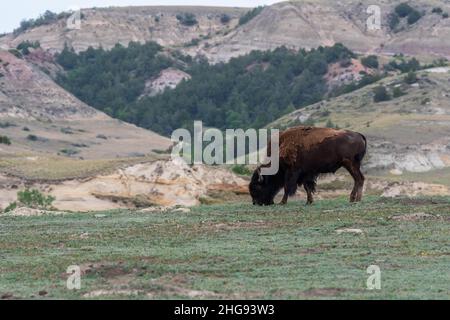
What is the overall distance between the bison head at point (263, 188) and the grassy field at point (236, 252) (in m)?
0.84

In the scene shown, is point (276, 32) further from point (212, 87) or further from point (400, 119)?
point (400, 119)

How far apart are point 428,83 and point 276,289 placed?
69.1 metres

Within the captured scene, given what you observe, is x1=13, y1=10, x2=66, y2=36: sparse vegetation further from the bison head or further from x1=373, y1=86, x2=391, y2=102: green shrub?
the bison head

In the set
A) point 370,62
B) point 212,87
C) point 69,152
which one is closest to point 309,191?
point 69,152

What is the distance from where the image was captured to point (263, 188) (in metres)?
26.7

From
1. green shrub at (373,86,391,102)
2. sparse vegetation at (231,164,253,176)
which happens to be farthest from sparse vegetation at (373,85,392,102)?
sparse vegetation at (231,164,253,176)

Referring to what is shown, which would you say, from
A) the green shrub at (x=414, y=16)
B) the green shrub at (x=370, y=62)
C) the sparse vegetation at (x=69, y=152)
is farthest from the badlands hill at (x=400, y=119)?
the green shrub at (x=414, y=16)

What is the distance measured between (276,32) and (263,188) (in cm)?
12567

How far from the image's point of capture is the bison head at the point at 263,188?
26.6 m

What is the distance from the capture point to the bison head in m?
26.6

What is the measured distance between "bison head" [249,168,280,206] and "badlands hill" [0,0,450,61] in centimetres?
11246

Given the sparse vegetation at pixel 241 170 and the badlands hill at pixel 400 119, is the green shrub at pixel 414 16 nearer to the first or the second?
the badlands hill at pixel 400 119

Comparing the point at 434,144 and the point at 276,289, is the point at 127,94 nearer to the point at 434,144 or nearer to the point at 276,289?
the point at 434,144
